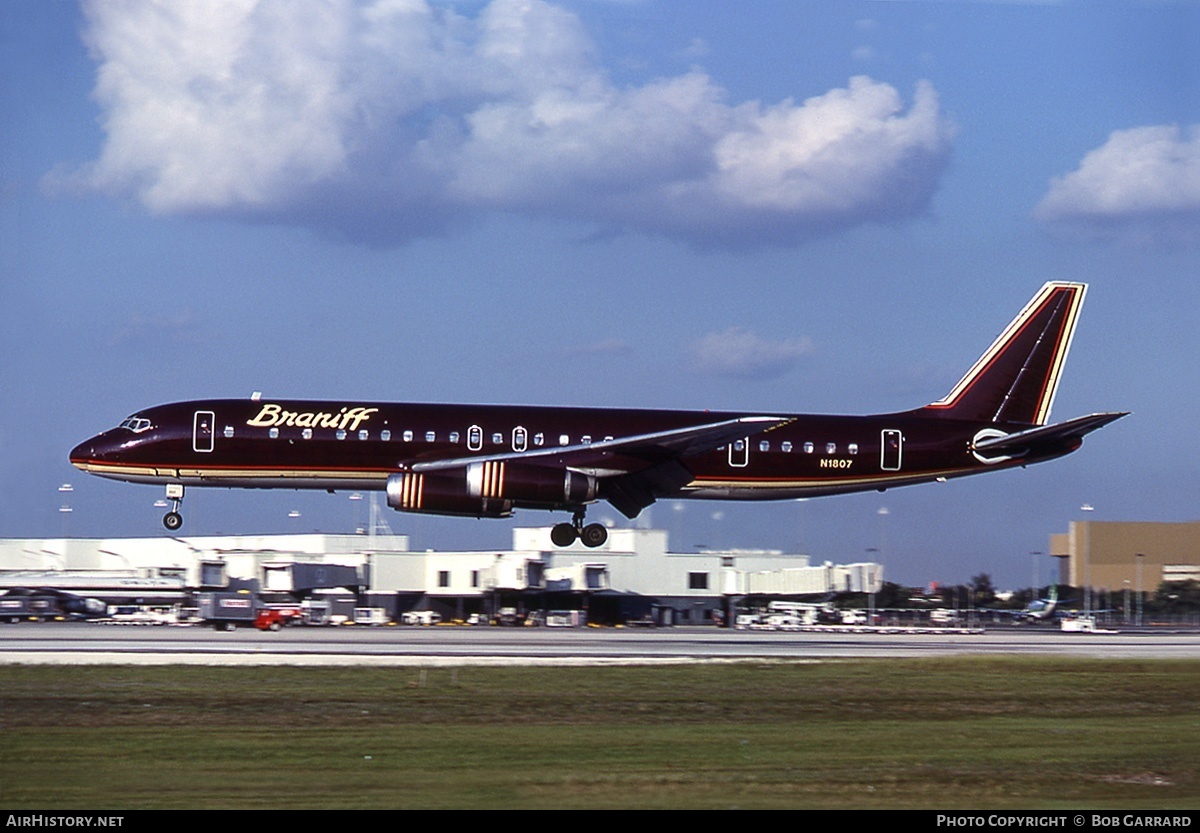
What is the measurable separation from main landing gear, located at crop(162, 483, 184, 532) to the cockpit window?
1913 millimetres

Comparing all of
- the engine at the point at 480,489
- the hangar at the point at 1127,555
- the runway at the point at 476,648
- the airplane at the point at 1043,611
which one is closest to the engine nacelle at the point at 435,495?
the engine at the point at 480,489

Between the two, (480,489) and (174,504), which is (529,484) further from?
(174,504)

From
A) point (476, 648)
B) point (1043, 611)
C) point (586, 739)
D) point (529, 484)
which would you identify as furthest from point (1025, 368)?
point (1043, 611)

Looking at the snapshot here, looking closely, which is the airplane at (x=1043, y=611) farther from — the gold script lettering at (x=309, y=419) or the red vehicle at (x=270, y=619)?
the gold script lettering at (x=309, y=419)

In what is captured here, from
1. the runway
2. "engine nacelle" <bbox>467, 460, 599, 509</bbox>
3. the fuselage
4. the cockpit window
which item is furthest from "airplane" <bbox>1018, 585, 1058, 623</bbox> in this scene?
the cockpit window

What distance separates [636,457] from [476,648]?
8.99 m

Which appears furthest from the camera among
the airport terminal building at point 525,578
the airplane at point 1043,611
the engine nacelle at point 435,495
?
the airplane at point 1043,611

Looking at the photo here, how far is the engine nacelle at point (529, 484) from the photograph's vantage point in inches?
1697

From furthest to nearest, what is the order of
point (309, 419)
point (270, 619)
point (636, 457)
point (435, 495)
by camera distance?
point (270, 619), point (636, 457), point (309, 419), point (435, 495)

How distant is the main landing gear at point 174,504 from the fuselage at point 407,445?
0.91ft

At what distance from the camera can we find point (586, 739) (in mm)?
21094

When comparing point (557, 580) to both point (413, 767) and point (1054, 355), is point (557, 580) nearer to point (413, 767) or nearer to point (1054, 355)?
point (1054, 355)

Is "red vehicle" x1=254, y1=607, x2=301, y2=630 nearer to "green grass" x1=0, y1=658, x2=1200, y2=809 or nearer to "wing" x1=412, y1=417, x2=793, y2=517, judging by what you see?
"wing" x1=412, y1=417, x2=793, y2=517
